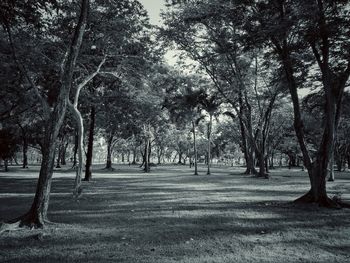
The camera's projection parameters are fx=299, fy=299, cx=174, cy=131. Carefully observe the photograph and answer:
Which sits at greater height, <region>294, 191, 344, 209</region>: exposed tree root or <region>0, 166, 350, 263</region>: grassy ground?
<region>294, 191, 344, 209</region>: exposed tree root

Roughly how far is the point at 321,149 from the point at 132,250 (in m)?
9.41

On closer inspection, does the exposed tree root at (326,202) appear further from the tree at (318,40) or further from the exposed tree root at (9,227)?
the exposed tree root at (9,227)

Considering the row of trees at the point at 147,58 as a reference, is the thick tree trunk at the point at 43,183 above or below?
below

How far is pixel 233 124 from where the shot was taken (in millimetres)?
56281

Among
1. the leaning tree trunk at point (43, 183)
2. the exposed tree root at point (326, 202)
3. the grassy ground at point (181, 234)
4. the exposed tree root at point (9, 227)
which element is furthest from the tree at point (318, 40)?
the exposed tree root at point (9, 227)

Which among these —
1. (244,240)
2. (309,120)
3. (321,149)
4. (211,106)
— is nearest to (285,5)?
(321,149)

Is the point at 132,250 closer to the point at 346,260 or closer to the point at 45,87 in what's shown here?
the point at 346,260

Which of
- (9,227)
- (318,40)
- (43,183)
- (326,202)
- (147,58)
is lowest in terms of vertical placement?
(9,227)

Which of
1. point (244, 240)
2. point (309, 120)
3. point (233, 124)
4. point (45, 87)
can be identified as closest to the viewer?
point (244, 240)

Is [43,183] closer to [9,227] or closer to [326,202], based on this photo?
[9,227]

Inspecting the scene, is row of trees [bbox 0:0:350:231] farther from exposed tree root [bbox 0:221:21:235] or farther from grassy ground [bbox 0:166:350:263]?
grassy ground [bbox 0:166:350:263]

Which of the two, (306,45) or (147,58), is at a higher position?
(147,58)

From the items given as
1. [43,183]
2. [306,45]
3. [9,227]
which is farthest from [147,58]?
[9,227]

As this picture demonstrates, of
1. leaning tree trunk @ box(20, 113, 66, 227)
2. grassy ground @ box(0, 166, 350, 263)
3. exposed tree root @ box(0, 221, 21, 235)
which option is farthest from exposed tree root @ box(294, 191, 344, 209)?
exposed tree root @ box(0, 221, 21, 235)
